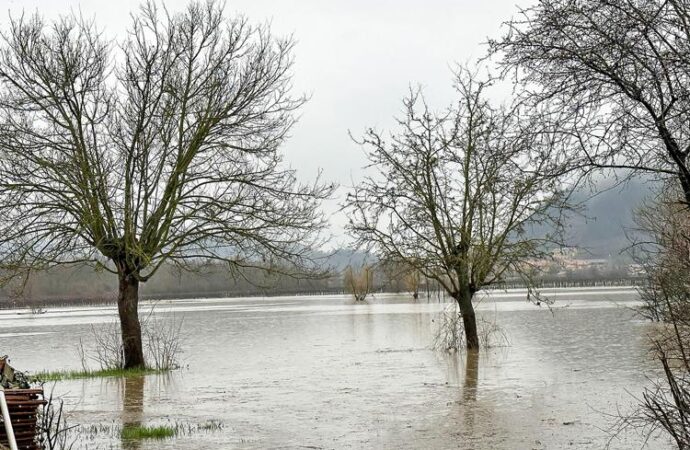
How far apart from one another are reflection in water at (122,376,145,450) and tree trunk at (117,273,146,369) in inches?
46.6

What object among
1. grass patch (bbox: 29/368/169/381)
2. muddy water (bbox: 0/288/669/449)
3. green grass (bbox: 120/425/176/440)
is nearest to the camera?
muddy water (bbox: 0/288/669/449)

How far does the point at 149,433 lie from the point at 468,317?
12.0 meters

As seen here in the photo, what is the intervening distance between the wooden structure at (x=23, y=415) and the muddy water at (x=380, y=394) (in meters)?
3.37

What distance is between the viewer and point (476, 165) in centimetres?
2094

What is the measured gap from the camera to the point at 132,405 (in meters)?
14.1

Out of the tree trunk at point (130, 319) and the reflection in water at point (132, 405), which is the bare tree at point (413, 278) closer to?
the tree trunk at point (130, 319)

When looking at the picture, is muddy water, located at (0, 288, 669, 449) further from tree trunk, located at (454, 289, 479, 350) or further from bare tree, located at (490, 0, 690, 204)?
bare tree, located at (490, 0, 690, 204)

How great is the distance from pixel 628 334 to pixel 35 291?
295 feet

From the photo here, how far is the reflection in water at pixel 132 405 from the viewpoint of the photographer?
10.4 meters

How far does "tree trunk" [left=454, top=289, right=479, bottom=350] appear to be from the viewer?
20984 millimetres

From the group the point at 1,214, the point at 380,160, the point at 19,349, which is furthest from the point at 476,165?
the point at 19,349

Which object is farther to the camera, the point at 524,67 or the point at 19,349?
the point at 19,349

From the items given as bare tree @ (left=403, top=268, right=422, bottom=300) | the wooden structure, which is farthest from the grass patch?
the wooden structure

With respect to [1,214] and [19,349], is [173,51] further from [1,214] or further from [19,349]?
[19,349]
